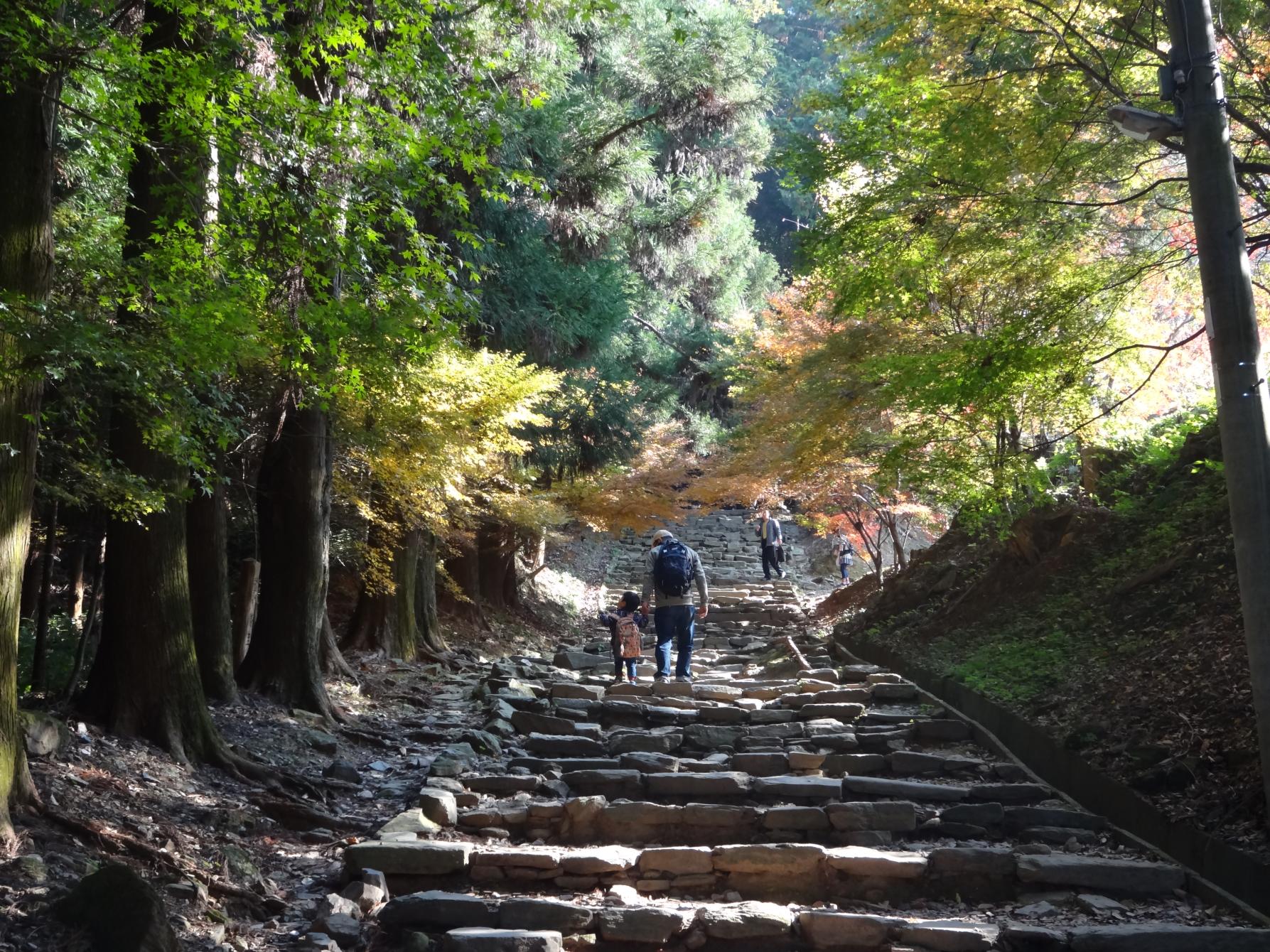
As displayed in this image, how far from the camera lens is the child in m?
13.4

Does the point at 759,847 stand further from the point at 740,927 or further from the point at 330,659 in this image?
the point at 330,659

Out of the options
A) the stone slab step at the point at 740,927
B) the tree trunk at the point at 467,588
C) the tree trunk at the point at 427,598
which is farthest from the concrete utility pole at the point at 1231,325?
the tree trunk at the point at 467,588

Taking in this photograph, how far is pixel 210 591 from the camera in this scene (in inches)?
388

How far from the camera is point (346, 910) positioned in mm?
5969

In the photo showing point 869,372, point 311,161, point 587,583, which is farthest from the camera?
point 587,583

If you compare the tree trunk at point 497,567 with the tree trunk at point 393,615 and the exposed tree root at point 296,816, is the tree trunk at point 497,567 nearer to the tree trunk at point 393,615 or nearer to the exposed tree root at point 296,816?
the tree trunk at point 393,615

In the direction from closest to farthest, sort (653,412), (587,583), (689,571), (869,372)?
1. (869,372)
2. (689,571)
3. (653,412)
4. (587,583)

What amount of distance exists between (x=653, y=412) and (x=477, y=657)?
11646 mm

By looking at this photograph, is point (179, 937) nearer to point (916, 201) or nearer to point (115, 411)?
point (115, 411)

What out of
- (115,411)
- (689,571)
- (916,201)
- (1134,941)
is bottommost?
(1134,941)

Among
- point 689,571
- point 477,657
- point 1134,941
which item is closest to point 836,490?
point 477,657

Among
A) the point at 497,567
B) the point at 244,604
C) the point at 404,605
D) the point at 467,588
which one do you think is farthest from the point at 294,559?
the point at 497,567

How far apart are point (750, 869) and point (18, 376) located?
496 cm

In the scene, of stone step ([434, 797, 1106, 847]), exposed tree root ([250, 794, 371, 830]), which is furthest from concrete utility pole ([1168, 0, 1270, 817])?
exposed tree root ([250, 794, 371, 830])
